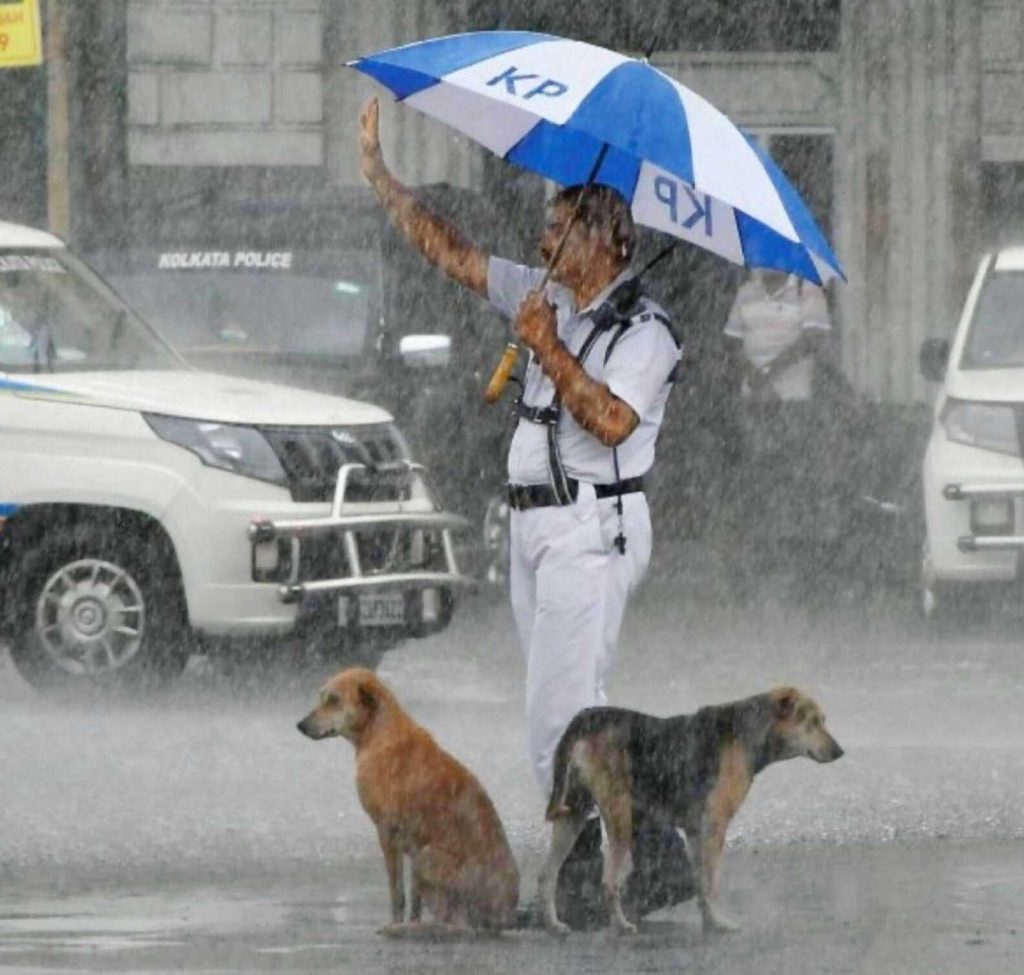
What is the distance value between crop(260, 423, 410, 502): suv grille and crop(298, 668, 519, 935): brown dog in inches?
192

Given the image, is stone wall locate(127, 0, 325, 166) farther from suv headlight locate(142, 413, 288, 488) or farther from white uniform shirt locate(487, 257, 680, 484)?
white uniform shirt locate(487, 257, 680, 484)

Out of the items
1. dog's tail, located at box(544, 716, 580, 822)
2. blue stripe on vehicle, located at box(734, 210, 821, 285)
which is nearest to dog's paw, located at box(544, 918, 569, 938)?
dog's tail, located at box(544, 716, 580, 822)

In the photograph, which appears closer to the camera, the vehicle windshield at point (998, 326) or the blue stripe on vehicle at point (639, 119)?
the blue stripe on vehicle at point (639, 119)

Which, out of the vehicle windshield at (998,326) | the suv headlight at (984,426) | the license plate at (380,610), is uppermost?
the vehicle windshield at (998,326)

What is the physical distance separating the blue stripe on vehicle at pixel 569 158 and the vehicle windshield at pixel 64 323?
469cm

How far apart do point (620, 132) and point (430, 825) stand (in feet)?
5.35

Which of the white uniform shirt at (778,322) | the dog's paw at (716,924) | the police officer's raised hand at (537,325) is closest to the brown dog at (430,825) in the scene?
the dog's paw at (716,924)

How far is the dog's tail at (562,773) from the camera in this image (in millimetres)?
8438

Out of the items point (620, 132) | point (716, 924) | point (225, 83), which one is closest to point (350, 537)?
point (716, 924)

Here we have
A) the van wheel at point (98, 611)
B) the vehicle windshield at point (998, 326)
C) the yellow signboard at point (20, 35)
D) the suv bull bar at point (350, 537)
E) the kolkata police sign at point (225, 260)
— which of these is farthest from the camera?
the yellow signboard at point (20, 35)

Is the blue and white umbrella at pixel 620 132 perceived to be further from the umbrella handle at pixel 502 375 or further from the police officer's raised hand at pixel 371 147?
the umbrella handle at pixel 502 375

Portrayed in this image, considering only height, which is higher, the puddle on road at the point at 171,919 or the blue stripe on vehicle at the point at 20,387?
the blue stripe on vehicle at the point at 20,387

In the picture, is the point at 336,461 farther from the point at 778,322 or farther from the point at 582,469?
the point at 778,322

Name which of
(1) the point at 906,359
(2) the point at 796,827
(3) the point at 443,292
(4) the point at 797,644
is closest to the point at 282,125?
(1) the point at 906,359
